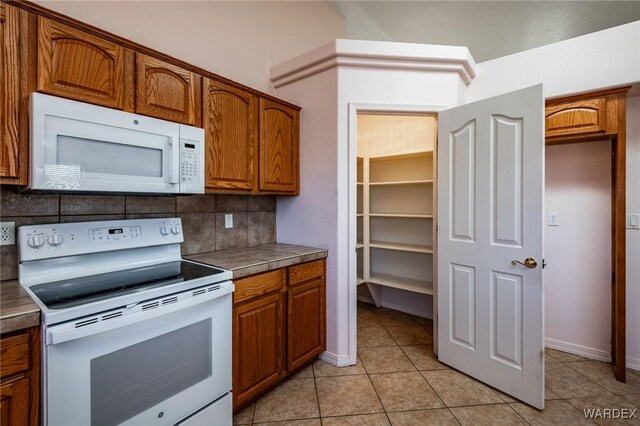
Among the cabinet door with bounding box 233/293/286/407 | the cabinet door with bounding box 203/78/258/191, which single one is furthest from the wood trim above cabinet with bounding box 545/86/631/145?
the cabinet door with bounding box 233/293/286/407

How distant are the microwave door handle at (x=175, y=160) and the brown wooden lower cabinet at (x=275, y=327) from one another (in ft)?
2.19

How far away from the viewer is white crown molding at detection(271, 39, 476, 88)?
2152 mm

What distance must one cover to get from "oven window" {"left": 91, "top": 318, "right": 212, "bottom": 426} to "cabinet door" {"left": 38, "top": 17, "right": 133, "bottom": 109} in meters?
1.15

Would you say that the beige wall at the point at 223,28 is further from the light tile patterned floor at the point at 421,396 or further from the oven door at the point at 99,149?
the light tile patterned floor at the point at 421,396

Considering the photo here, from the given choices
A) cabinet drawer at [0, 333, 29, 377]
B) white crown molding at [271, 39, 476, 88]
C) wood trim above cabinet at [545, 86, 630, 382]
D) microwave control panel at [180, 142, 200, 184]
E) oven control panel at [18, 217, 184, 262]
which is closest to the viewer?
cabinet drawer at [0, 333, 29, 377]

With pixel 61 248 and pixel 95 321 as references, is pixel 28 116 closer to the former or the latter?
pixel 61 248

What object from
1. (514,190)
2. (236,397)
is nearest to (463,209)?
(514,190)

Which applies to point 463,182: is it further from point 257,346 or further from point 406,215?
point 257,346

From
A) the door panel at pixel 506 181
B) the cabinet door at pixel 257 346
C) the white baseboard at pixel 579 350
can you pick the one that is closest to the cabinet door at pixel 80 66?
the cabinet door at pixel 257 346

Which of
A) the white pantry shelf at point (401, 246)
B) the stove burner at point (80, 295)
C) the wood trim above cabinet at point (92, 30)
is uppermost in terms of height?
the wood trim above cabinet at point (92, 30)

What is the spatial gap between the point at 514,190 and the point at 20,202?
2.71 m

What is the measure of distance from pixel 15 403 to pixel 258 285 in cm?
105

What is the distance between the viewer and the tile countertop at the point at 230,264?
0.99 meters

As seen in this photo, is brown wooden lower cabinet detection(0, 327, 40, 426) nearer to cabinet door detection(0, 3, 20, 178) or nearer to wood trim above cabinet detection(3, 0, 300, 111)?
cabinet door detection(0, 3, 20, 178)
